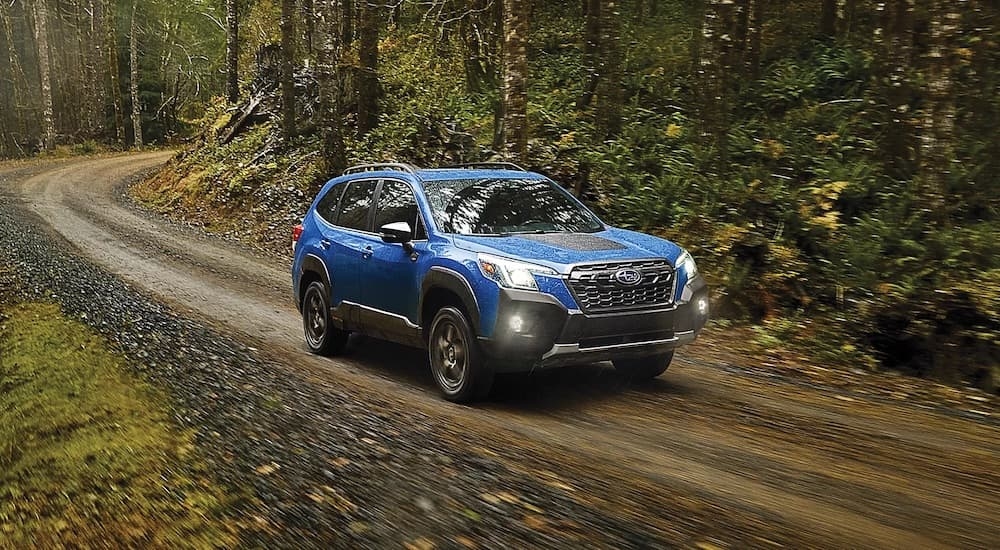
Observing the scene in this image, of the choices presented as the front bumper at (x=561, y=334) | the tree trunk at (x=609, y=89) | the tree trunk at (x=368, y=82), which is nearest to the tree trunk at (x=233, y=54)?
the tree trunk at (x=368, y=82)

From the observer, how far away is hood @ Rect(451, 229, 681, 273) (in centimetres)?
639

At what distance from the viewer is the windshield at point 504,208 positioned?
7.30 m

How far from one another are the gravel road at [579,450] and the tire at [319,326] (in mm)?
185

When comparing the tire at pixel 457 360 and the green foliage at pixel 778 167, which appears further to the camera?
the green foliage at pixel 778 167

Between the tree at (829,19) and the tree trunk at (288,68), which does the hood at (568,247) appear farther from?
the tree trunk at (288,68)

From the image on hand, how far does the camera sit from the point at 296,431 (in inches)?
240

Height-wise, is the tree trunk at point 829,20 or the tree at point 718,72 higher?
the tree trunk at point 829,20

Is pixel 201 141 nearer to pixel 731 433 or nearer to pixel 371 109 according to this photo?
pixel 371 109

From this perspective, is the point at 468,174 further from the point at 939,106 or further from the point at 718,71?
the point at 718,71

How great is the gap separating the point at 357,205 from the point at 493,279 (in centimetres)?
280

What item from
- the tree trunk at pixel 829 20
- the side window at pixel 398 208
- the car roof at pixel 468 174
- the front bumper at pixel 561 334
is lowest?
the front bumper at pixel 561 334

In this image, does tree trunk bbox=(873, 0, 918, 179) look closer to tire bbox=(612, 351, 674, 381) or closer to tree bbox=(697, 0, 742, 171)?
tree bbox=(697, 0, 742, 171)

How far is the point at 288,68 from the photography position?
22.2m

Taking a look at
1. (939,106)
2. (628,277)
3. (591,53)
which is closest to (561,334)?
(628,277)
